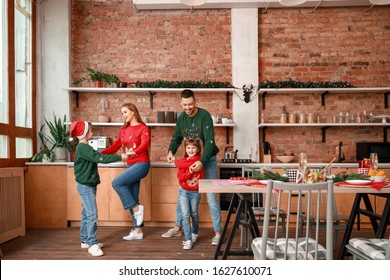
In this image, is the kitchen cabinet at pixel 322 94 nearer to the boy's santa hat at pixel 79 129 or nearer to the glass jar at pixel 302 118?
the glass jar at pixel 302 118

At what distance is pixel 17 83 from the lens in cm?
494

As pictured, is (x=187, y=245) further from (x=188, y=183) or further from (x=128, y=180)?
(x=128, y=180)

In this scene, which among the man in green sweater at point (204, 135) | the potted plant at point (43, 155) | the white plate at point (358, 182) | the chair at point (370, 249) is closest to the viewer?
the chair at point (370, 249)

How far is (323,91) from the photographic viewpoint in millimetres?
5445

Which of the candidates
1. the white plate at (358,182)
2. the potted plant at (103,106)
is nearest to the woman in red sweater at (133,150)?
the potted plant at (103,106)

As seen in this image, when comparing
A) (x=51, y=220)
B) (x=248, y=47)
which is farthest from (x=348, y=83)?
(x=51, y=220)

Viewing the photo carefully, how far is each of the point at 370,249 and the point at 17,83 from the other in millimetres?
4444

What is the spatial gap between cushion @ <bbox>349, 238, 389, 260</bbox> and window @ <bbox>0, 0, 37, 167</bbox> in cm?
383

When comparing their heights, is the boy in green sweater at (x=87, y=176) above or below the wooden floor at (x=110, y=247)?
above

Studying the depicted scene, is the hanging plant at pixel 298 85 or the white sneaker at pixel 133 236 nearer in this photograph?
the white sneaker at pixel 133 236

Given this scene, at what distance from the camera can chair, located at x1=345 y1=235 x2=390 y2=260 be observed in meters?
2.03

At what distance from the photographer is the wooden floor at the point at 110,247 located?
3.53m

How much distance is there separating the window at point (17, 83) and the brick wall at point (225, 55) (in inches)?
24.1

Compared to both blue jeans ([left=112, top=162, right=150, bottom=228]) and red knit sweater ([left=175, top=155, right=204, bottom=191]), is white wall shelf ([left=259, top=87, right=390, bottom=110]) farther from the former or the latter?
blue jeans ([left=112, top=162, right=150, bottom=228])
